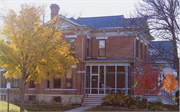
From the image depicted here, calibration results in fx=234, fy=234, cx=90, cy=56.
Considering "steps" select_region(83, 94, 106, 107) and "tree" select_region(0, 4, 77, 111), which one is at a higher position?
"tree" select_region(0, 4, 77, 111)

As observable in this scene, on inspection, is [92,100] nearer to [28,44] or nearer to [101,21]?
[101,21]

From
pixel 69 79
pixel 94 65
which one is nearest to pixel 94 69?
pixel 94 65

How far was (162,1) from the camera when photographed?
1731 cm

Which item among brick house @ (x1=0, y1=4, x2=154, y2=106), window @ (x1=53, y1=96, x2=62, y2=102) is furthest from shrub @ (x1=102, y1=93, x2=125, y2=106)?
window @ (x1=53, y1=96, x2=62, y2=102)

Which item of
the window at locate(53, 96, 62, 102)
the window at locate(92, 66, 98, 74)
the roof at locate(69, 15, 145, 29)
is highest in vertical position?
the roof at locate(69, 15, 145, 29)

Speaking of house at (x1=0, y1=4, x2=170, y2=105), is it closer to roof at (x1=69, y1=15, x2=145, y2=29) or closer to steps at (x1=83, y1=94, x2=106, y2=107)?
steps at (x1=83, y1=94, x2=106, y2=107)

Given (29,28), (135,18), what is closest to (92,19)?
(135,18)

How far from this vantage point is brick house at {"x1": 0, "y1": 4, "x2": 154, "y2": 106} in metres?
24.2

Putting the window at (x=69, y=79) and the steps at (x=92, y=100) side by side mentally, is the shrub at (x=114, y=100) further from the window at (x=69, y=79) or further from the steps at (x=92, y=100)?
the window at (x=69, y=79)

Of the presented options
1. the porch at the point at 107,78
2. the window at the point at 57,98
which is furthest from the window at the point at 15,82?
the porch at the point at 107,78

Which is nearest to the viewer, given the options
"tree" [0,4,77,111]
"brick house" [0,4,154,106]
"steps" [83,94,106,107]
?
"tree" [0,4,77,111]

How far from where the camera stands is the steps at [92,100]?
22.7m

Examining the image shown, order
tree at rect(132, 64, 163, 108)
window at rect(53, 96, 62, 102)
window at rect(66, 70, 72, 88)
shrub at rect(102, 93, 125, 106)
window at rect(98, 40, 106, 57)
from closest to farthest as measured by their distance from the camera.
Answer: tree at rect(132, 64, 163, 108) < shrub at rect(102, 93, 125, 106) < window at rect(53, 96, 62, 102) < window at rect(66, 70, 72, 88) < window at rect(98, 40, 106, 57)

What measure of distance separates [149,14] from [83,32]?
8.75 meters
